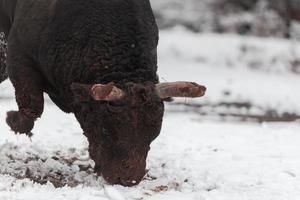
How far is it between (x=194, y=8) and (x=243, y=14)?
177 centimetres

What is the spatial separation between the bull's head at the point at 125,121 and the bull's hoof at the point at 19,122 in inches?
37.8

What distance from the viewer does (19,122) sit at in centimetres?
668

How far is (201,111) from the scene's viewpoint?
12891mm

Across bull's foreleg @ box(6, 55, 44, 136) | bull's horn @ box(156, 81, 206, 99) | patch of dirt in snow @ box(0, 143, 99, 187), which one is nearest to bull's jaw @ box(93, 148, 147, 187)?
patch of dirt in snow @ box(0, 143, 99, 187)

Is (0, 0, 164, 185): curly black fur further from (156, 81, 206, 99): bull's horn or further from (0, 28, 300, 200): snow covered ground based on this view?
(0, 28, 300, 200): snow covered ground

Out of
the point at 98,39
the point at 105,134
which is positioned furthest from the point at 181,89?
the point at 98,39

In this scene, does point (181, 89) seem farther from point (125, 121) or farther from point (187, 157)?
point (187, 157)

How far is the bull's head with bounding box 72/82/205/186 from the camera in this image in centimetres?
555

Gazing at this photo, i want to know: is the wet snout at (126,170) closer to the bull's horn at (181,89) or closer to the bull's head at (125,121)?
the bull's head at (125,121)

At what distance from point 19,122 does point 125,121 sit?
1.54 meters

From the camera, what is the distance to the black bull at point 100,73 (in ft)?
18.5

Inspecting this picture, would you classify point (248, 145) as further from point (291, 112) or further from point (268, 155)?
point (291, 112)

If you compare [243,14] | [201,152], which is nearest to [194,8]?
[243,14]

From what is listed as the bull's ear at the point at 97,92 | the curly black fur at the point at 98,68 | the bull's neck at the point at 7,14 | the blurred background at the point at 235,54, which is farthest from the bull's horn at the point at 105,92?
the blurred background at the point at 235,54
